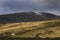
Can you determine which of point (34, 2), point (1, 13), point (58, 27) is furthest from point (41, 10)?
point (1, 13)

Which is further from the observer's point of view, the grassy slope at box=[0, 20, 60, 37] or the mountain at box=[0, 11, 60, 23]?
the mountain at box=[0, 11, 60, 23]

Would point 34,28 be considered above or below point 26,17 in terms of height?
below

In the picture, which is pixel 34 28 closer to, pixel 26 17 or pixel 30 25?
pixel 30 25

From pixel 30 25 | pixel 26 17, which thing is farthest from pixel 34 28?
pixel 26 17

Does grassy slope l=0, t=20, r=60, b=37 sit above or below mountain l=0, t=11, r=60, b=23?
below

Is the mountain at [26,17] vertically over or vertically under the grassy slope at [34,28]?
over
